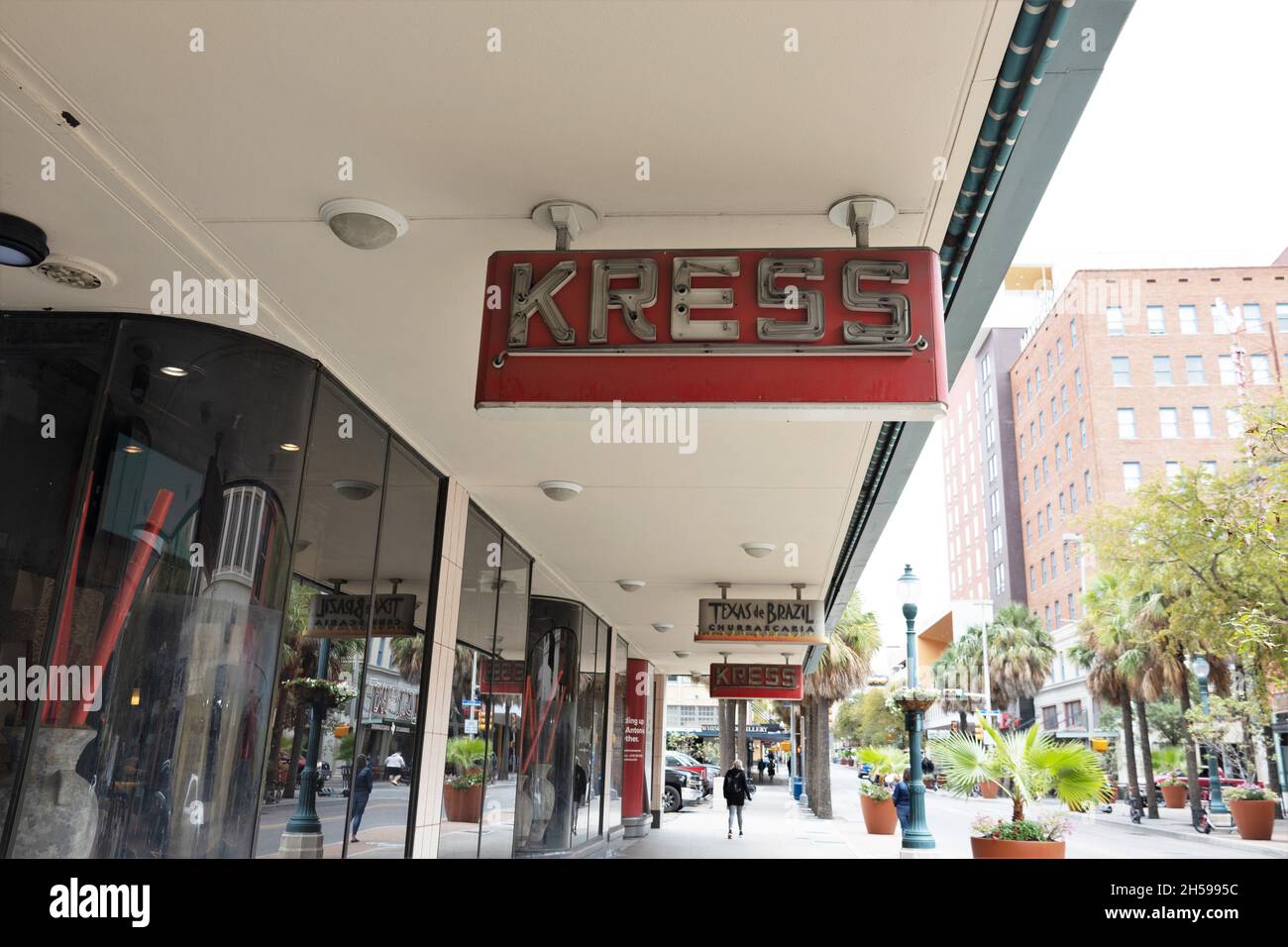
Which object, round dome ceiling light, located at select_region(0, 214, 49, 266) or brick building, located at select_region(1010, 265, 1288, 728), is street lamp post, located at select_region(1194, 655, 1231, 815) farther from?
brick building, located at select_region(1010, 265, 1288, 728)

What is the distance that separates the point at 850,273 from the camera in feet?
11.7

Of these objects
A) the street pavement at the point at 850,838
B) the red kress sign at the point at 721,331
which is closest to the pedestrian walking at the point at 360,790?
the red kress sign at the point at 721,331

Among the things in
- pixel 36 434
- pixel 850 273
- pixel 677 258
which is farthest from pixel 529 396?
pixel 36 434

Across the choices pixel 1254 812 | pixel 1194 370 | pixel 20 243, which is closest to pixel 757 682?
pixel 1254 812

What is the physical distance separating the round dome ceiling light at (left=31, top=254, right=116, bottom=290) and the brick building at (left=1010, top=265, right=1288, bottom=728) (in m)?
58.8

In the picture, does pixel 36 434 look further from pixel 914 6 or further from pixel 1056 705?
pixel 1056 705

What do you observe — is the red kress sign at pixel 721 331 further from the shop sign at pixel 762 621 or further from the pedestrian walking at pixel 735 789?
the pedestrian walking at pixel 735 789

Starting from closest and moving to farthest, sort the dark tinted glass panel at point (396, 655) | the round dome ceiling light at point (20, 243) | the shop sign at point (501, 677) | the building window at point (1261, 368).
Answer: the round dome ceiling light at point (20, 243) < the dark tinted glass panel at point (396, 655) < the shop sign at point (501, 677) < the building window at point (1261, 368)

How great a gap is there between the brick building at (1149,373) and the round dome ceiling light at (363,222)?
58.5 meters

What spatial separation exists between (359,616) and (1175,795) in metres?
38.6

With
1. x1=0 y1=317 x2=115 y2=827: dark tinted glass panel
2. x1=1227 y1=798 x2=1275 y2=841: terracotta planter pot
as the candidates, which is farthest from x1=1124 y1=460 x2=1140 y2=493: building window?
x1=0 y1=317 x2=115 y2=827: dark tinted glass panel

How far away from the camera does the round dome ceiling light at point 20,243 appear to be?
13.3 ft

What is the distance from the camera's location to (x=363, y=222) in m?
3.99

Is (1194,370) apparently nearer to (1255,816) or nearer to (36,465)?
(1255,816)
